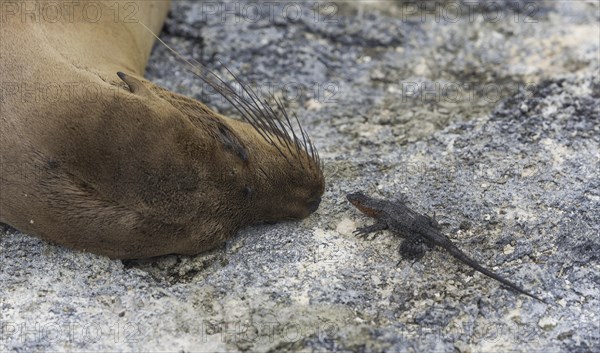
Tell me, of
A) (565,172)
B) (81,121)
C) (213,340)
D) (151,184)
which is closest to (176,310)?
(213,340)

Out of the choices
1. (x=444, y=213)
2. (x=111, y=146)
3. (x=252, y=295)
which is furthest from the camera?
(x=444, y=213)

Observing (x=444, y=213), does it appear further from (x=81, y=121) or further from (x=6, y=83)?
(x=6, y=83)

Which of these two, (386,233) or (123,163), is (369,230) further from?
(123,163)

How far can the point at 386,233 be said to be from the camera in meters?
4.25

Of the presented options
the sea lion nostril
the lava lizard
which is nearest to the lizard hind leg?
the lava lizard

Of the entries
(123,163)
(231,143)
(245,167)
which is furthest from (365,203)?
(123,163)

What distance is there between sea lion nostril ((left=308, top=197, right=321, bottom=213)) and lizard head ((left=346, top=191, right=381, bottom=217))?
0.59 feet

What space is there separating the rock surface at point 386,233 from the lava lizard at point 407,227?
62mm

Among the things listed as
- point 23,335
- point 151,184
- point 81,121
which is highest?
point 81,121

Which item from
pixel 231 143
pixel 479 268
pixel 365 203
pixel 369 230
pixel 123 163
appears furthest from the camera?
pixel 365 203

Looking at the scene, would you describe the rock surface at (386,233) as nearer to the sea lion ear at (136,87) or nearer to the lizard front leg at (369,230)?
the lizard front leg at (369,230)

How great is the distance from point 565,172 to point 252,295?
1.83 meters

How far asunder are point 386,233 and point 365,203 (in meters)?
0.20

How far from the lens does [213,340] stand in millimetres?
3688
